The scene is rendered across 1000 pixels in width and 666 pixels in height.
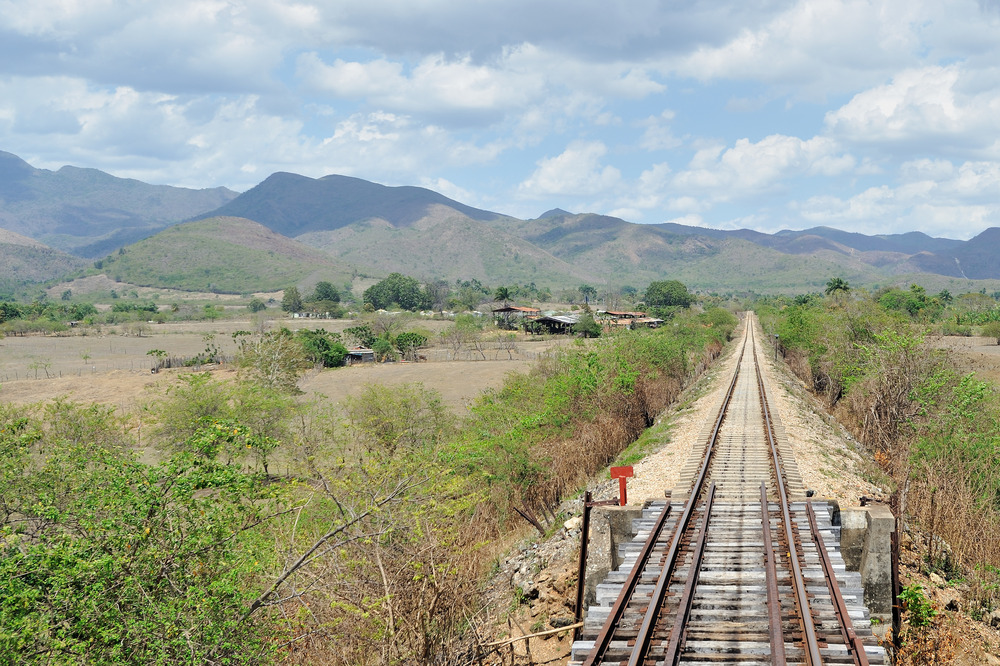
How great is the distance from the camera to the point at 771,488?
1802 centimetres

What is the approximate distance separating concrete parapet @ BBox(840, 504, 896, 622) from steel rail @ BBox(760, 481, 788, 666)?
5.68ft

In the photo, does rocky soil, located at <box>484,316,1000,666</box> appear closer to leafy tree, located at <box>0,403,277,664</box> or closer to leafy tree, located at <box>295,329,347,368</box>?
leafy tree, located at <box>0,403,277,664</box>

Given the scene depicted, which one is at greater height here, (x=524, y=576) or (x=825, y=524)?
(x=825, y=524)

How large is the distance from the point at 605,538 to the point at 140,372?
84.1m

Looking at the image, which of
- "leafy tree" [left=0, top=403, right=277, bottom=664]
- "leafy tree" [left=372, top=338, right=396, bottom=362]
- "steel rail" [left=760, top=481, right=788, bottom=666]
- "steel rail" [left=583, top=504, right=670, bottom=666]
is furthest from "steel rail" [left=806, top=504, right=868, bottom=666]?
"leafy tree" [left=372, top=338, right=396, bottom=362]

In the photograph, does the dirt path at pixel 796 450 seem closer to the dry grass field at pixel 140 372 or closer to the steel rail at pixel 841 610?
the steel rail at pixel 841 610

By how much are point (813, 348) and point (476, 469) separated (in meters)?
41.7

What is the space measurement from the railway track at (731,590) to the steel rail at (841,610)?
19 millimetres

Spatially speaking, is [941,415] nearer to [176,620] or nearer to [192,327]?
[176,620]

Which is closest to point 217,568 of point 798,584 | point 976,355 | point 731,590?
point 731,590

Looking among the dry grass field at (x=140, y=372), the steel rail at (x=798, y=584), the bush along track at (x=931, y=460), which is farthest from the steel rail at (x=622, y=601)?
the dry grass field at (x=140, y=372)

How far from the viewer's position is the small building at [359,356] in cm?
9919

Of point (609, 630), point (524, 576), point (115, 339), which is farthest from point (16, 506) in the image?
point (115, 339)

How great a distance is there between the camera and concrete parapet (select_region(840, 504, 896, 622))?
540 inches
